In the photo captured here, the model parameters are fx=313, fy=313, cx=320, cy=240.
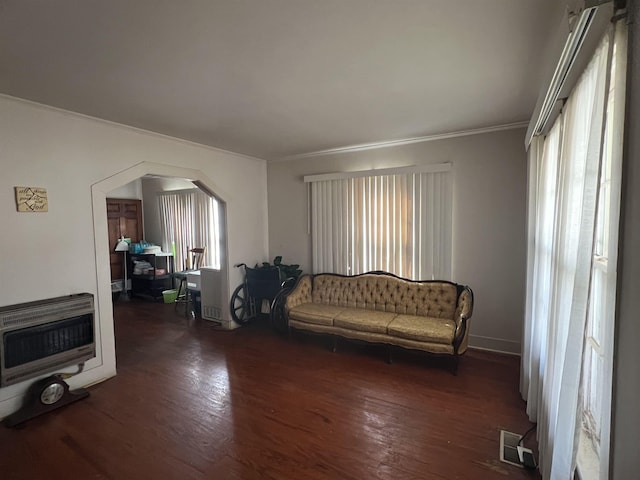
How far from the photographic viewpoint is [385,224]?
4.48 meters

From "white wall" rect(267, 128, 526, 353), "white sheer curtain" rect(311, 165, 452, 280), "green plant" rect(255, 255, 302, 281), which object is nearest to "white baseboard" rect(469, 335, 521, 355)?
"white wall" rect(267, 128, 526, 353)

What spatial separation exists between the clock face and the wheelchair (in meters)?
2.33

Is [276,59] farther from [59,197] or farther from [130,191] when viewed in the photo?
[130,191]

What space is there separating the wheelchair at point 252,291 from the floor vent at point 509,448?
3.34 m

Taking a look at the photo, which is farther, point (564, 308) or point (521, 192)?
point (521, 192)

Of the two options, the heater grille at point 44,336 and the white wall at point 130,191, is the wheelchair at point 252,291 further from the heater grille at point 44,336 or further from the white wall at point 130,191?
the white wall at point 130,191

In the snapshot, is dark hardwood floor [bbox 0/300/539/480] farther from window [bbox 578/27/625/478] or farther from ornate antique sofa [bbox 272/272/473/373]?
window [bbox 578/27/625/478]

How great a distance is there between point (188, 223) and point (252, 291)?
3.00 metres

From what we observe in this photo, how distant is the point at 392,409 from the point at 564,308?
1.71 m

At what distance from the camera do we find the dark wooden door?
7.12 meters

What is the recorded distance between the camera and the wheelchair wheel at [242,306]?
16.6 feet

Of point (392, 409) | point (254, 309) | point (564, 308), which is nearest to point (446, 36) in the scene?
point (564, 308)

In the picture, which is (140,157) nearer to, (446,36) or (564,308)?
(446,36)

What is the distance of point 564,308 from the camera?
163cm
